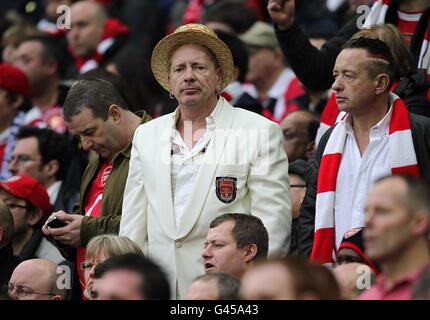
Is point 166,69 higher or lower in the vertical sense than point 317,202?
higher

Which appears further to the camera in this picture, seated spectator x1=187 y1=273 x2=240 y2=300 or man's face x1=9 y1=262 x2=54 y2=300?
man's face x1=9 y1=262 x2=54 y2=300

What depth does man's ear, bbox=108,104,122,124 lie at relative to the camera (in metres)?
9.38

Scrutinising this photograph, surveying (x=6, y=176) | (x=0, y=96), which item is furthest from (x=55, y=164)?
(x=0, y=96)

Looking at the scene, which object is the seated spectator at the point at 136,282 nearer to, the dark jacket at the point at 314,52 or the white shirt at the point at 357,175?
the white shirt at the point at 357,175

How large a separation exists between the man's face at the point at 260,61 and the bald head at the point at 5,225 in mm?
4008

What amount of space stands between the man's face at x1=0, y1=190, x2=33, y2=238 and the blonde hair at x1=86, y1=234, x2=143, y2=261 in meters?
2.27

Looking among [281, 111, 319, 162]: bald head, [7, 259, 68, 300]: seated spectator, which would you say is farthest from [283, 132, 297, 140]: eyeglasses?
[7, 259, 68, 300]: seated spectator

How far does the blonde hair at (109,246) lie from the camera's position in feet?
27.2

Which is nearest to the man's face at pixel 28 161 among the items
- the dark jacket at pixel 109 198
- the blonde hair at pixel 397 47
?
the dark jacket at pixel 109 198

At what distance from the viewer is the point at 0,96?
12992 millimetres

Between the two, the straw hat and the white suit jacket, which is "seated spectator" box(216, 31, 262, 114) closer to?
the straw hat

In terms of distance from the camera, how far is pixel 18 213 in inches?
419
